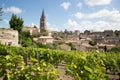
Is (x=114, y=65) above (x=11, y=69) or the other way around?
the other way around

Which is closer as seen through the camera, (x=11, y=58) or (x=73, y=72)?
(x=11, y=58)

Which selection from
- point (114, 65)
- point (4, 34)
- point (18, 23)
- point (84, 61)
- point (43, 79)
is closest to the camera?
point (43, 79)

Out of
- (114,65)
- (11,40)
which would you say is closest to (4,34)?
(11,40)

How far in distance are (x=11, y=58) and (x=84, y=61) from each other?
2.27 metres

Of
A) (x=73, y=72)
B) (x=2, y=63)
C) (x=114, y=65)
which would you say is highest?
(x=2, y=63)

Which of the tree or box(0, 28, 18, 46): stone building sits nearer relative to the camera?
box(0, 28, 18, 46): stone building

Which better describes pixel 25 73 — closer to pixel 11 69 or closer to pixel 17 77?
pixel 17 77

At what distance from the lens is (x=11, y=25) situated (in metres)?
50.4

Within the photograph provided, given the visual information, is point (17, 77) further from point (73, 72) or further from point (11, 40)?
point (11, 40)

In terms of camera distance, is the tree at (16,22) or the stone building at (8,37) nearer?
the stone building at (8,37)

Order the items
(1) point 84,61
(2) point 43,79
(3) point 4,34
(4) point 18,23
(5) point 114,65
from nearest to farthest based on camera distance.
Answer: (2) point 43,79 < (1) point 84,61 < (5) point 114,65 < (3) point 4,34 < (4) point 18,23

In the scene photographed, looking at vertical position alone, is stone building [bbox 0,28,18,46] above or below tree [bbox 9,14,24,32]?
below

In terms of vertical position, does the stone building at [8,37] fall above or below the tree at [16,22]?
below

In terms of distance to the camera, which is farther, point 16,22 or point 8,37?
point 16,22
